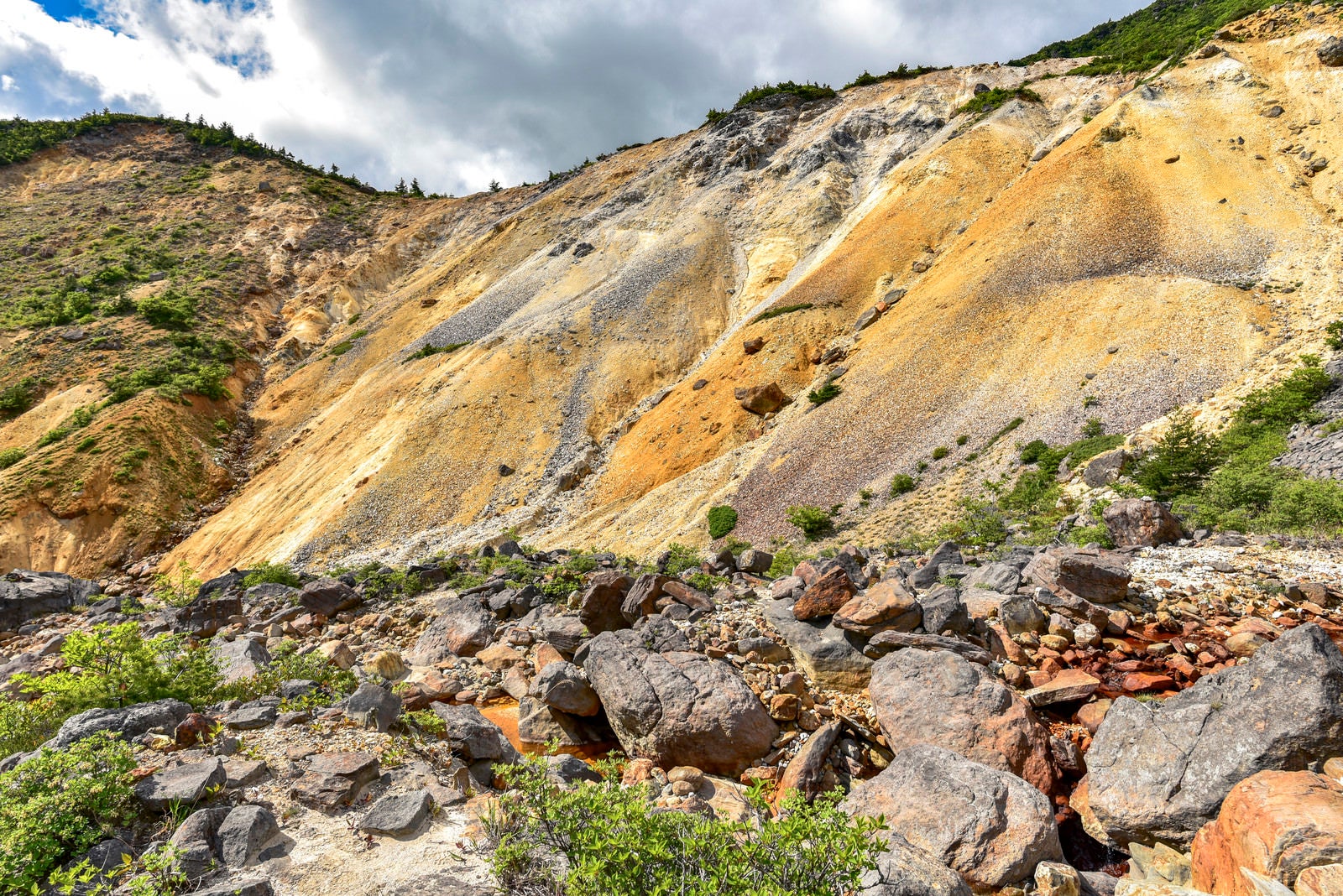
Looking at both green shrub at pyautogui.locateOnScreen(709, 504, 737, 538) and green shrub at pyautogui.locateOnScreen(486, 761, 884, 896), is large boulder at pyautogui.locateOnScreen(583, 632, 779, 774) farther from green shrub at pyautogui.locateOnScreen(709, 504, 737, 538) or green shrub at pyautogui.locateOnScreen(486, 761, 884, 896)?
green shrub at pyautogui.locateOnScreen(709, 504, 737, 538)

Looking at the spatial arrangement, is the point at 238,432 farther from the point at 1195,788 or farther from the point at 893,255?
the point at 1195,788

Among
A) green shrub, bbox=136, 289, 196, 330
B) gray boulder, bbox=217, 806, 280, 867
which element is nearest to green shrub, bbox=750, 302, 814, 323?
gray boulder, bbox=217, 806, 280, 867

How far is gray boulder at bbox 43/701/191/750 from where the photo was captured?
19.4 feet

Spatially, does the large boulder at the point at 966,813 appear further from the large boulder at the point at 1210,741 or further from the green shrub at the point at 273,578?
the green shrub at the point at 273,578

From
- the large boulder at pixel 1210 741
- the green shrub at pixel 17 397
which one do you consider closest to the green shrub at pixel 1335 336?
the large boulder at pixel 1210 741

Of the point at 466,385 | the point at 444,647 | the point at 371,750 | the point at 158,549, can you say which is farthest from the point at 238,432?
the point at 371,750

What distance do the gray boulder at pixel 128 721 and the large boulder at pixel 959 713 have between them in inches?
310

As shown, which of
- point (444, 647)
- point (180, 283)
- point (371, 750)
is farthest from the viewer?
point (180, 283)

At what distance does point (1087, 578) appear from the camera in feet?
28.8

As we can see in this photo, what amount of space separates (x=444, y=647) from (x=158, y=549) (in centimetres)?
2727

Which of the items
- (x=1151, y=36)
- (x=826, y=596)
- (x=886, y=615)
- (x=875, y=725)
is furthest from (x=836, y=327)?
(x=1151, y=36)

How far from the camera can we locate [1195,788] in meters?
4.92

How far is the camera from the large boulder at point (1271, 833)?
375 cm

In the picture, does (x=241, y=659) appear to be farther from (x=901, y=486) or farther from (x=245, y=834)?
(x=901, y=486)
